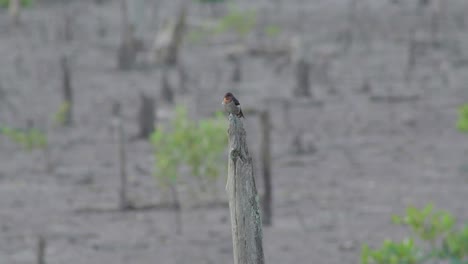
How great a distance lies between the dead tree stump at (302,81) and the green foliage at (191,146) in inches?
307

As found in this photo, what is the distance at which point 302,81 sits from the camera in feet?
64.8

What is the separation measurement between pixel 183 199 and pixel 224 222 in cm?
86

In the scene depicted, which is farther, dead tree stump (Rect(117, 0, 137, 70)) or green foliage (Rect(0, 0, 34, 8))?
green foliage (Rect(0, 0, 34, 8))

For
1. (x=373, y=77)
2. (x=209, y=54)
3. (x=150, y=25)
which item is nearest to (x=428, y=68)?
(x=373, y=77)

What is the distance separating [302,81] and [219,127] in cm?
831

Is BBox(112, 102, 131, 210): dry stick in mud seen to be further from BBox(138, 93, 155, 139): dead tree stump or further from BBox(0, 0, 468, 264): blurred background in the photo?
BBox(138, 93, 155, 139): dead tree stump

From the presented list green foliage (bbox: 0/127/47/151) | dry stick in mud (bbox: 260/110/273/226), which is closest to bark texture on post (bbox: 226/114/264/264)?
dry stick in mud (bbox: 260/110/273/226)

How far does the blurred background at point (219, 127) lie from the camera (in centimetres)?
1188

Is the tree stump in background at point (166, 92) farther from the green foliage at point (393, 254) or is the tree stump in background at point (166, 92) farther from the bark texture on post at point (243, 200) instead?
the bark texture on post at point (243, 200)

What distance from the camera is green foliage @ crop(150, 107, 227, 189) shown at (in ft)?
38.1

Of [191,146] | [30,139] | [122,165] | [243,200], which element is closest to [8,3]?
[30,139]

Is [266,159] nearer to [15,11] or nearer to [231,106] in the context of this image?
[231,106]

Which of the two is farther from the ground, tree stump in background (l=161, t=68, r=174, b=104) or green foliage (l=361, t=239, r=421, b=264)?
tree stump in background (l=161, t=68, r=174, b=104)

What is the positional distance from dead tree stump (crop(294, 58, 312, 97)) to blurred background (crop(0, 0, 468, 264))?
26 millimetres
